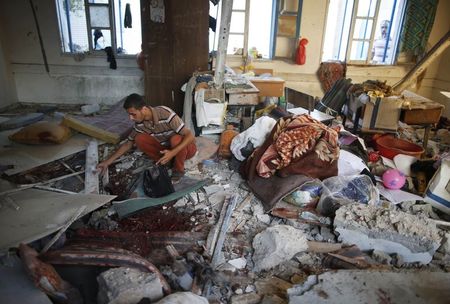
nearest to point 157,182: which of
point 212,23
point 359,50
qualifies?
point 212,23

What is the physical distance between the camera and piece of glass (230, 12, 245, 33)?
7125 mm

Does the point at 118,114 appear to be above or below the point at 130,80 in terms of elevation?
below

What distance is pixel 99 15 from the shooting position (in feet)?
22.6

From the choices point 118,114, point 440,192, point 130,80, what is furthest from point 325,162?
point 130,80

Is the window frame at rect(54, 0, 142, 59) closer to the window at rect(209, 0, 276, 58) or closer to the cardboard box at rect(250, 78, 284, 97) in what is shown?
the window at rect(209, 0, 276, 58)

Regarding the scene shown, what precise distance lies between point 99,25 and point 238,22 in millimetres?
3247

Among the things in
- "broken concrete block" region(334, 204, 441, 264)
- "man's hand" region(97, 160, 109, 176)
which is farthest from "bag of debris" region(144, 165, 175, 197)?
"broken concrete block" region(334, 204, 441, 264)

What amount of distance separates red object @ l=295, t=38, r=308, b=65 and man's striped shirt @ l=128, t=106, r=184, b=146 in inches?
180

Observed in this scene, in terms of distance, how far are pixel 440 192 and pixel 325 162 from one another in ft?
4.32

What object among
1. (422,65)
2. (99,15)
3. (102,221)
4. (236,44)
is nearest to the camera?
(102,221)

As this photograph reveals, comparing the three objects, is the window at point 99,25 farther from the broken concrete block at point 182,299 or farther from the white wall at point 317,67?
the broken concrete block at point 182,299

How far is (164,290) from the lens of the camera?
208cm

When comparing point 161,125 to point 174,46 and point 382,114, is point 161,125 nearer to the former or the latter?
point 174,46

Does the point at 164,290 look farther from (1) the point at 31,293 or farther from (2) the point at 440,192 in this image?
(2) the point at 440,192
